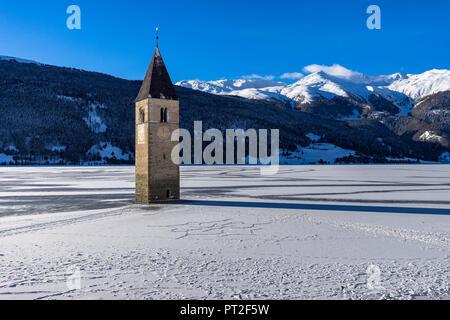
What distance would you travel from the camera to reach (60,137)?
149 metres

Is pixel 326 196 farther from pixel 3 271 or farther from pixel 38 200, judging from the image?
pixel 3 271

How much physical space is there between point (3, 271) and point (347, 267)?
9.67m

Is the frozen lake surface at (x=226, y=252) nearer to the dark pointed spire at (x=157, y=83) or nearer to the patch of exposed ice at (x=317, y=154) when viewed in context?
the dark pointed spire at (x=157, y=83)

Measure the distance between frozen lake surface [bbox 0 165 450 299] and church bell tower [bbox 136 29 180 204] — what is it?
12.4 ft

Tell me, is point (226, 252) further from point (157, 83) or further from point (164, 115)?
point (157, 83)

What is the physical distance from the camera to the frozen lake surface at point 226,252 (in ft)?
29.6

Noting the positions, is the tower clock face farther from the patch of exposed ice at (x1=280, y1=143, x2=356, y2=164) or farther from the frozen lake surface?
the patch of exposed ice at (x1=280, y1=143, x2=356, y2=164)

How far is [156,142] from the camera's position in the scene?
89.6 ft

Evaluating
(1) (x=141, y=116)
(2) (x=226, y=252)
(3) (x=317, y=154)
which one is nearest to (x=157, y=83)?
(1) (x=141, y=116)

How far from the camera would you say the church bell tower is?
26.9 metres

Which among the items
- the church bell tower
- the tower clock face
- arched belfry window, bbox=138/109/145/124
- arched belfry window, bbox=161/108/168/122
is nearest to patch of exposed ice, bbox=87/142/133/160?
arched belfry window, bbox=138/109/145/124

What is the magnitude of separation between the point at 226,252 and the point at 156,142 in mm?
16260

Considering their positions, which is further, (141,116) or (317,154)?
(317,154)
